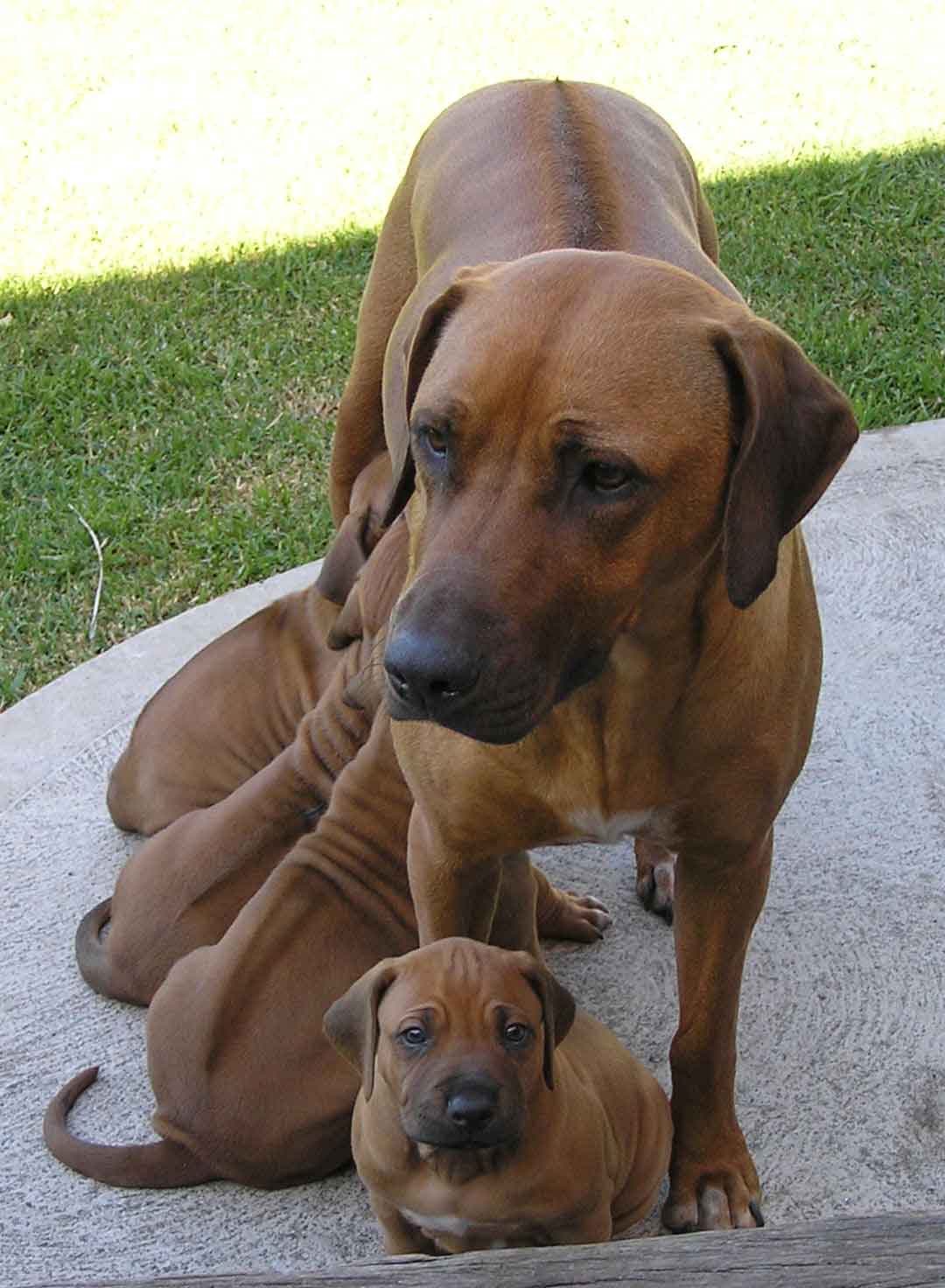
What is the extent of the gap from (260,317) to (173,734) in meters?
3.26

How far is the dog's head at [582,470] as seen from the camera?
270cm

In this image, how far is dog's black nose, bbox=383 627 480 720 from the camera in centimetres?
266

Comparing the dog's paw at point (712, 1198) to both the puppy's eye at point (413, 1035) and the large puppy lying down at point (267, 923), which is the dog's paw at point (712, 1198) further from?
the puppy's eye at point (413, 1035)

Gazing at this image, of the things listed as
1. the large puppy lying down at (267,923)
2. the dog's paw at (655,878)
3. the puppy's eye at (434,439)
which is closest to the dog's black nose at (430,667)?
the puppy's eye at (434,439)

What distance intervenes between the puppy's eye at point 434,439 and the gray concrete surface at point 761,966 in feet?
4.94

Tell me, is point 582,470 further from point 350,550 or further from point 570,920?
point 350,550

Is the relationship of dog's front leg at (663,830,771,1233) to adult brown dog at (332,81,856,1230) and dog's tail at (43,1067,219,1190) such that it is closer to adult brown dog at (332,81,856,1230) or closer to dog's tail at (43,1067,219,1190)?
adult brown dog at (332,81,856,1230)

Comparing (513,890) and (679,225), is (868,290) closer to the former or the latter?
(679,225)

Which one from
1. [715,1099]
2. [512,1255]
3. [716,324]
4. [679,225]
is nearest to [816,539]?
[679,225]

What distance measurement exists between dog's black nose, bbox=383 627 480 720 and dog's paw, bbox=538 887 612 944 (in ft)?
5.47

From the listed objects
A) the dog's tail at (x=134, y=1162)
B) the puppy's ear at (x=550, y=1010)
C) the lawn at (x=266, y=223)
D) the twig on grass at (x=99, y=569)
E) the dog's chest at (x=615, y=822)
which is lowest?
the lawn at (x=266, y=223)

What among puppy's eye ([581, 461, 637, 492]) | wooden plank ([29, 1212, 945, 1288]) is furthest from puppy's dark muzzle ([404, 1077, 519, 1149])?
puppy's eye ([581, 461, 637, 492])

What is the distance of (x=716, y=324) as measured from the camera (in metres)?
2.84

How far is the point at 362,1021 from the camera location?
321 centimetres
